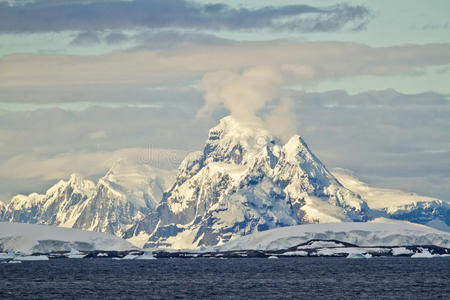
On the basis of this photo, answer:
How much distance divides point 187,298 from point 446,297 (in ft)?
180

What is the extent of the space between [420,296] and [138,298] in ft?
198

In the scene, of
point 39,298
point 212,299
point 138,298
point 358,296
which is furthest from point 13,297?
point 358,296

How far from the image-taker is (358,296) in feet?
654

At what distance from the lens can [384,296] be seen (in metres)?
199

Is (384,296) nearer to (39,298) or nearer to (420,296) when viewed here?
(420,296)

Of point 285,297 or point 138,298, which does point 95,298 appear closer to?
point 138,298

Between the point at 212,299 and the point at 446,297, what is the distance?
162 ft

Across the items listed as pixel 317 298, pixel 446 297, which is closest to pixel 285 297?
pixel 317 298

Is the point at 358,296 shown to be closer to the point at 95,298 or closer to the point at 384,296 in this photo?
the point at 384,296

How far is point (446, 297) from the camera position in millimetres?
197000

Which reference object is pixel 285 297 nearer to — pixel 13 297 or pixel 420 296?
pixel 420 296

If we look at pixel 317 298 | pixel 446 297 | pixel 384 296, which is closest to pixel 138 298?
pixel 317 298

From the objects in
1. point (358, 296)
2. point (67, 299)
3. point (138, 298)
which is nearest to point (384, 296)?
→ point (358, 296)

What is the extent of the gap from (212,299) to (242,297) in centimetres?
737
